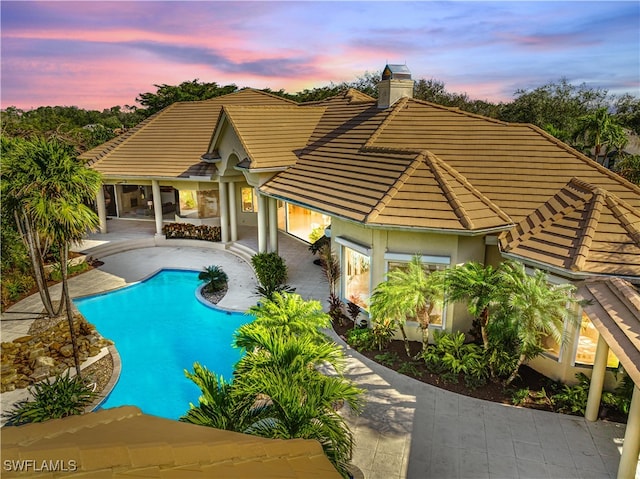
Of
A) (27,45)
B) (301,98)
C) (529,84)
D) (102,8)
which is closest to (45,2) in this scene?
(102,8)

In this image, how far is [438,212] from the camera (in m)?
13.7

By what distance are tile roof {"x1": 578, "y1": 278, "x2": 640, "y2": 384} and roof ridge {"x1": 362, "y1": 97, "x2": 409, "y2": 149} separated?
1052cm

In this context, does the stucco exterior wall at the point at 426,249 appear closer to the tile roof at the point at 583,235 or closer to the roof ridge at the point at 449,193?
the roof ridge at the point at 449,193

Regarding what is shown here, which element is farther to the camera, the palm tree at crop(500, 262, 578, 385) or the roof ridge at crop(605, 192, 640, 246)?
the roof ridge at crop(605, 192, 640, 246)

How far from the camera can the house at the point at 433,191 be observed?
1165 centimetres

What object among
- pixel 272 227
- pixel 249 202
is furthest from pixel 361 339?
pixel 249 202

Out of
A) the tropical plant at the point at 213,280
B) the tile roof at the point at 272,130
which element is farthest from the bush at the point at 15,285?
the tile roof at the point at 272,130

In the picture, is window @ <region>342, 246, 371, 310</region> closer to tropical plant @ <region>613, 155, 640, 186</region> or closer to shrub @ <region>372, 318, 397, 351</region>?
shrub @ <region>372, 318, 397, 351</region>

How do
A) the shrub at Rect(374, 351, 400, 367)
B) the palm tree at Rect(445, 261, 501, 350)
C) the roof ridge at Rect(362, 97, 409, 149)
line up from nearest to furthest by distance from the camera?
the palm tree at Rect(445, 261, 501, 350) < the shrub at Rect(374, 351, 400, 367) < the roof ridge at Rect(362, 97, 409, 149)

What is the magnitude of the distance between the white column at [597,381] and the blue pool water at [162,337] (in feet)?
32.5

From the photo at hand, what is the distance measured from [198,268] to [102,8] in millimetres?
15688

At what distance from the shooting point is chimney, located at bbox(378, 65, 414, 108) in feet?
69.5

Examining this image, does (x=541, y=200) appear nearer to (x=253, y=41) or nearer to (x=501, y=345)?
(x=501, y=345)

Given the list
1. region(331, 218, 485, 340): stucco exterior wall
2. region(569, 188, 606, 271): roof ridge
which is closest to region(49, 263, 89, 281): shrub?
region(331, 218, 485, 340): stucco exterior wall
